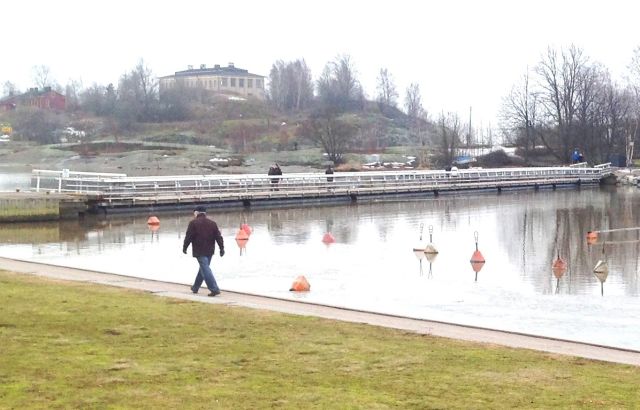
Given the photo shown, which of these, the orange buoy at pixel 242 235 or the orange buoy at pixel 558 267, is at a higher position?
the orange buoy at pixel 242 235

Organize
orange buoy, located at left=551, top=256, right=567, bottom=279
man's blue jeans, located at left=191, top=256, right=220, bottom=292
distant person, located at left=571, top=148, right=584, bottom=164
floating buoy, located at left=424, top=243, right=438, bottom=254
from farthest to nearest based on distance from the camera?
1. distant person, located at left=571, top=148, right=584, bottom=164
2. floating buoy, located at left=424, top=243, right=438, bottom=254
3. orange buoy, located at left=551, top=256, right=567, bottom=279
4. man's blue jeans, located at left=191, top=256, right=220, bottom=292

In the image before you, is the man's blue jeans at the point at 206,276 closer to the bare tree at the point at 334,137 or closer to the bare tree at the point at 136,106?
the bare tree at the point at 334,137

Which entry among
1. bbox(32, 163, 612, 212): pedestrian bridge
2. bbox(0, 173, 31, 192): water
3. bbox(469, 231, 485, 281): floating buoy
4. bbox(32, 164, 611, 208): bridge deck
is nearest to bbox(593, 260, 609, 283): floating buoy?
bbox(469, 231, 485, 281): floating buoy

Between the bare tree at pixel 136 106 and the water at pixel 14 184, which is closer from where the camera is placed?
the water at pixel 14 184

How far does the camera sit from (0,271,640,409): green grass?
34.5ft

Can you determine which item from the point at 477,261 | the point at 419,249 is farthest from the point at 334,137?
the point at 477,261

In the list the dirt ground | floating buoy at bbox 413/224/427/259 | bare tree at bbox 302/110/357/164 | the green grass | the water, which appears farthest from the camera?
the dirt ground

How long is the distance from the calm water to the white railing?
4.17 metres

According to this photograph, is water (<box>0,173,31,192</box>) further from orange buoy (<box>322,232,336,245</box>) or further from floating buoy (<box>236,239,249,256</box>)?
orange buoy (<box>322,232,336,245</box>)

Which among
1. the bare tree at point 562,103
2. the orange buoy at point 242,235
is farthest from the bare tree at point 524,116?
the orange buoy at point 242,235

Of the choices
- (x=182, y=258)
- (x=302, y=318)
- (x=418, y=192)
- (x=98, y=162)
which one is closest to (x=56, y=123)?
(x=98, y=162)

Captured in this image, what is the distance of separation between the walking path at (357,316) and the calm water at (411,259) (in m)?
0.86

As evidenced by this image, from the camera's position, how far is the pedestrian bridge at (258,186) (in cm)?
5134

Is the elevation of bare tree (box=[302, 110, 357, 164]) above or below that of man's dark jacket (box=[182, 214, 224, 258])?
above
